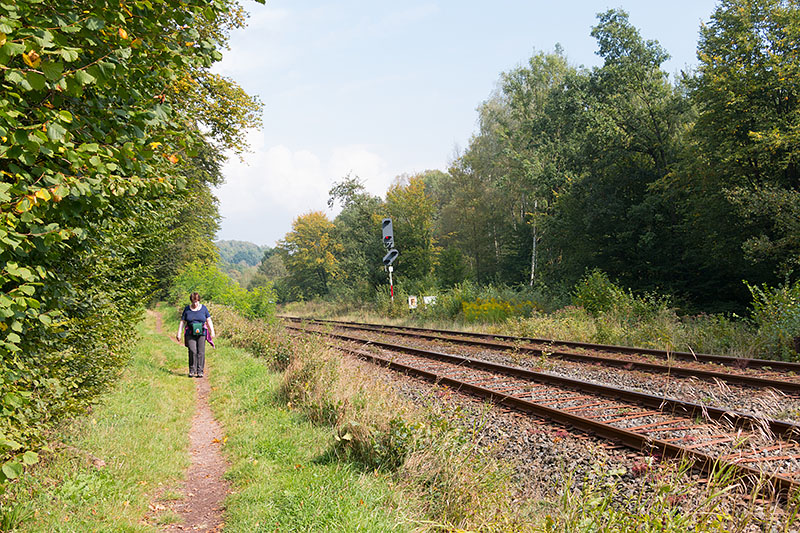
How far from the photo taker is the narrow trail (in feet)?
14.1

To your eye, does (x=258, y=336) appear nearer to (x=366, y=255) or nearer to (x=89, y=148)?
(x=89, y=148)

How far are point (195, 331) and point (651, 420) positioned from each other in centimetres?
905

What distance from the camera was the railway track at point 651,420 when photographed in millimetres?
4387

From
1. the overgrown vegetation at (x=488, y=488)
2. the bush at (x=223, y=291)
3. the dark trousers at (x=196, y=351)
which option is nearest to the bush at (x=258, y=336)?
the bush at (x=223, y=291)

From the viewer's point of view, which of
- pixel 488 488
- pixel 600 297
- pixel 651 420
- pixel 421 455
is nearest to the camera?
pixel 488 488

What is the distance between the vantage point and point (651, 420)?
247 inches

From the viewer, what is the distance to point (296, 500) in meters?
4.13

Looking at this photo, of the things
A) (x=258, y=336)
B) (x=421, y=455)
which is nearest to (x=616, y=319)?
(x=258, y=336)

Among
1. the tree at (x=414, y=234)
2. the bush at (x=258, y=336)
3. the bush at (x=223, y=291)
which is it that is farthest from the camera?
the tree at (x=414, y=234)

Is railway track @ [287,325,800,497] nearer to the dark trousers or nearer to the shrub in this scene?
the dark trousers

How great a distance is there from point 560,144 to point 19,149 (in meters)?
32.6

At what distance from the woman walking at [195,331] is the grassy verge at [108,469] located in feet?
7.73

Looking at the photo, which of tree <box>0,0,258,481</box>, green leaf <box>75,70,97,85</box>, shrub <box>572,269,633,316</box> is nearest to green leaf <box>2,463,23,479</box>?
tree <box>0,0,258,481</box>

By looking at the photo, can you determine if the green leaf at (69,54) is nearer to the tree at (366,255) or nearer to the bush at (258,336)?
the bush at (258,336)
